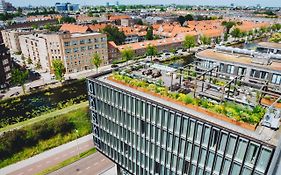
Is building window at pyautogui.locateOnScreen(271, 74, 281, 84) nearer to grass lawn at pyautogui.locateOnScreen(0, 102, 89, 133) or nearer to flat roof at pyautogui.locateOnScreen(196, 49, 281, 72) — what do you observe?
flat roof at pyautogui.locateOnScreen(196, 49, 281, 72)

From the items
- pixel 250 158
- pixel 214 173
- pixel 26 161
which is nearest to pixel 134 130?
pixel 214 173

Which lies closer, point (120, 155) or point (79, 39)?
point (120, 155)

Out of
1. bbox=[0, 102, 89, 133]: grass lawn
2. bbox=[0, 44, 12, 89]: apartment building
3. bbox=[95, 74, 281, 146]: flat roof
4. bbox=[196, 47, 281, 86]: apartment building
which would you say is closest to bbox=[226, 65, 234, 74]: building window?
bbox=[196, 47, 281, 86]: apartment building

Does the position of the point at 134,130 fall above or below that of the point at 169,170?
above

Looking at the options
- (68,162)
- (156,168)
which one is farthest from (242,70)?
(68,162)

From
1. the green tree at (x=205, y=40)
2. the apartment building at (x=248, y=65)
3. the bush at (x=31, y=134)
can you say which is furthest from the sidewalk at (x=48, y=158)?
the green tree at (x=205, y=40)

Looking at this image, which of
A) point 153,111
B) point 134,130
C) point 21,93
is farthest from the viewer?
point 21,93

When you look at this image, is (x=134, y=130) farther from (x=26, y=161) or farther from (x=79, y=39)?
(x=79, y=39)
